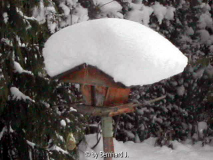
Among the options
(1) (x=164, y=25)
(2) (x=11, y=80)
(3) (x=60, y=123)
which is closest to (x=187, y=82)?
(1) (x=164, y=25)

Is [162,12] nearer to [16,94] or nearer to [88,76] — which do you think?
[16,94]

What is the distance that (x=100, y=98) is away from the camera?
1.89 meters

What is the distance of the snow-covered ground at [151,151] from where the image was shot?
4.38 metres

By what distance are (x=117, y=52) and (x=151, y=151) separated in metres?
3.50

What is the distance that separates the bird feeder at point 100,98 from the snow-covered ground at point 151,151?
7.30ft

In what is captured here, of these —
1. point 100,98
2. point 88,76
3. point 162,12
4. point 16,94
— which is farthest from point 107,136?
point 162,12

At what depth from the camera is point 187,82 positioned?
5.13m

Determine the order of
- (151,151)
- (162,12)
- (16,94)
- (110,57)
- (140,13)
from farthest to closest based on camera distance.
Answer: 1. (151,151)
2. (162,12)
3. (140,13)
4. (16,94)
5. (110,57)

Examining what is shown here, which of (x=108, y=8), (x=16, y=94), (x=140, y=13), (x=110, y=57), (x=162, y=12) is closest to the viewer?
(x=110, y=57)

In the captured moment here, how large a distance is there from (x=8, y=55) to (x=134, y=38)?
1.25m

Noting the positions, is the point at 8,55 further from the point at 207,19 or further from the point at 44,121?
the point at 207,19

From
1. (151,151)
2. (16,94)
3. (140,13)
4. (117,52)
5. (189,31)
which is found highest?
(140,13)

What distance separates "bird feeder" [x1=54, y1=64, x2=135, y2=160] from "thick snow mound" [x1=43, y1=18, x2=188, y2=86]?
4.0 inches

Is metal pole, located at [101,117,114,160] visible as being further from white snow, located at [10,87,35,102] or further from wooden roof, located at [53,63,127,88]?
white snow, located at [10,87,35,102]
